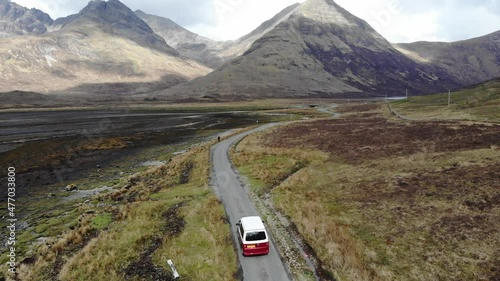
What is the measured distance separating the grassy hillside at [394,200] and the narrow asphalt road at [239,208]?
8.53 ft

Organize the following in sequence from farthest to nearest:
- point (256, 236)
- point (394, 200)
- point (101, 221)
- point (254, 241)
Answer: point (394, 200)
point (101, 221)
point (256, 236)
point (254, 241)

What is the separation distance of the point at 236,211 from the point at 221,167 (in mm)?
19843

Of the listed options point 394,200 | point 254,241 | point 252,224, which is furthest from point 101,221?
point 394,200

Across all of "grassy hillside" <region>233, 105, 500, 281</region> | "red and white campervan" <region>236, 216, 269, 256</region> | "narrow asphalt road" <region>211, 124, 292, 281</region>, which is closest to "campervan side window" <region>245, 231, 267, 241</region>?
"red and white campervan" <region>236, 216, 269, 256</region>

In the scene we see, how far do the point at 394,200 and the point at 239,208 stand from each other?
15.3 m

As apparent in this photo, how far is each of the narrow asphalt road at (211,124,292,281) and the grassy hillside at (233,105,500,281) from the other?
8.53 ft

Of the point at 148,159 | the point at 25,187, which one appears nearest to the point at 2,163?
the point at 25,187

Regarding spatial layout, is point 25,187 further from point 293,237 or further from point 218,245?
point 293,237

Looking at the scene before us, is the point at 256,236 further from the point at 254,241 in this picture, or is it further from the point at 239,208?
the point at 239,208

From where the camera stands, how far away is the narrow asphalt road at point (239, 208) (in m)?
22.6

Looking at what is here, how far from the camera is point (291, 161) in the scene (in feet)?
181

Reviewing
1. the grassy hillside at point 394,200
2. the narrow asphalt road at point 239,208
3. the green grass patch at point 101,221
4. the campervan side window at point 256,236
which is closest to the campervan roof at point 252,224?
the campervan side window at point 256,236

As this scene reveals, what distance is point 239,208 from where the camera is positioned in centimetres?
3456

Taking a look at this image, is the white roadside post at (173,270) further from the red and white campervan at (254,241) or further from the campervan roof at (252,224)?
the campervan roof at (252,224)
